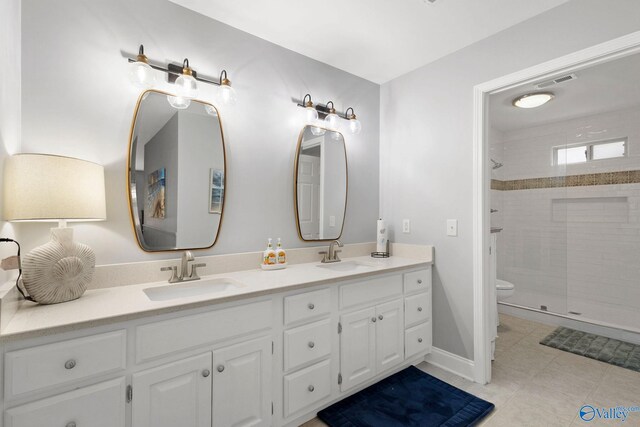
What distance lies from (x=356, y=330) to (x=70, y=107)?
1975 mm

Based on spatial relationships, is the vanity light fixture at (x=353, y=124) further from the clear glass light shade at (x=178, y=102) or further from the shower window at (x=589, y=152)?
the shower window at (x=589, y=152)

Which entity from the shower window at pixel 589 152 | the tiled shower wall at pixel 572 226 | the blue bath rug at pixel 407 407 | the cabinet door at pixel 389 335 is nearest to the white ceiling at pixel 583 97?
the tiled shower wall at pixel 572 226

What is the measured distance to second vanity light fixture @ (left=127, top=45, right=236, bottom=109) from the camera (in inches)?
61.7

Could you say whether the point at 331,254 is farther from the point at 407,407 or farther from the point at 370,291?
the point at 407,407

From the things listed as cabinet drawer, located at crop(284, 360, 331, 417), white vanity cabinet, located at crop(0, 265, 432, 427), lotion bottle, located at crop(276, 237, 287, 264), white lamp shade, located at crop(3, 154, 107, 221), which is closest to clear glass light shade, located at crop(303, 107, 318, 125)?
lotion bottle, located at crop(276, 237, 287, 264)

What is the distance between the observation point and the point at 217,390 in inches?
53.1

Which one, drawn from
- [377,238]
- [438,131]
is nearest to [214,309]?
[377,238]

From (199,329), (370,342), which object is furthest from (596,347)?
(199,329)

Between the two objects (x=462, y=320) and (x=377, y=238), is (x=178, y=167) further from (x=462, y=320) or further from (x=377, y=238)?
(x=462, y=320)

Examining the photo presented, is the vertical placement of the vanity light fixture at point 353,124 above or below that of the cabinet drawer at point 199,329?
above

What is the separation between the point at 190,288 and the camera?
66.4 inches

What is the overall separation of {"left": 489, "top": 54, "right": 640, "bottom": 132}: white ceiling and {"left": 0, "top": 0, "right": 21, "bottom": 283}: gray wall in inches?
108

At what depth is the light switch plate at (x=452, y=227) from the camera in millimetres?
2318

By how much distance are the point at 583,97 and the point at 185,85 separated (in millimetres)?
3652
